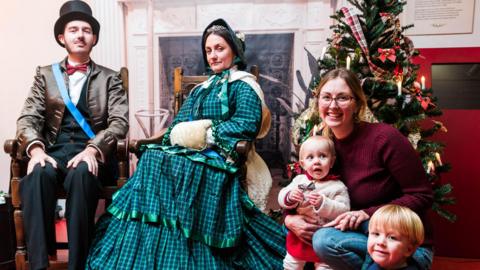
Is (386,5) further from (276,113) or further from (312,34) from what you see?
(276,113)

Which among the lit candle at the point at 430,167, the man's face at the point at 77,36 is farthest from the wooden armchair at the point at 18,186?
the lit candle at the point at 430,167

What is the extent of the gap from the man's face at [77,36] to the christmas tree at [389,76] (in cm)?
152

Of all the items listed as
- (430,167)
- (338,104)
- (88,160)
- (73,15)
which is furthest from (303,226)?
(73,15)

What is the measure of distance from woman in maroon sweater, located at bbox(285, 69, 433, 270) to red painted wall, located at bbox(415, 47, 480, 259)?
4.28ft

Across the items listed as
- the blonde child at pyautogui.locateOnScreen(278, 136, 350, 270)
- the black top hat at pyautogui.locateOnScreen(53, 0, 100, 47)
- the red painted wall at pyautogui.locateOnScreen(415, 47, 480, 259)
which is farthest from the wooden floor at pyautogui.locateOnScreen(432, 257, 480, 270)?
the black top hat at pyautogui.locateOnScreen(53, 0, 100, 47)

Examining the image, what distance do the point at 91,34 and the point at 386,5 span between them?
73.6 inches

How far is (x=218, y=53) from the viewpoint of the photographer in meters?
2.62

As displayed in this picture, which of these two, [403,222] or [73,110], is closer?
[403,222]

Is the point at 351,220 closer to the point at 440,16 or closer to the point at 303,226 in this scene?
the point at 303,226

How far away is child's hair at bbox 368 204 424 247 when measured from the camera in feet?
4.72

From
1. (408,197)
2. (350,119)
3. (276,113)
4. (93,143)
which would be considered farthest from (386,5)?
(93,143)

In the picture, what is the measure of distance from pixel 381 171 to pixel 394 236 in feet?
1.16

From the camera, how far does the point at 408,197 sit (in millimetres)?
1642

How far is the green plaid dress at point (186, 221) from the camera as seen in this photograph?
83.6 inches
